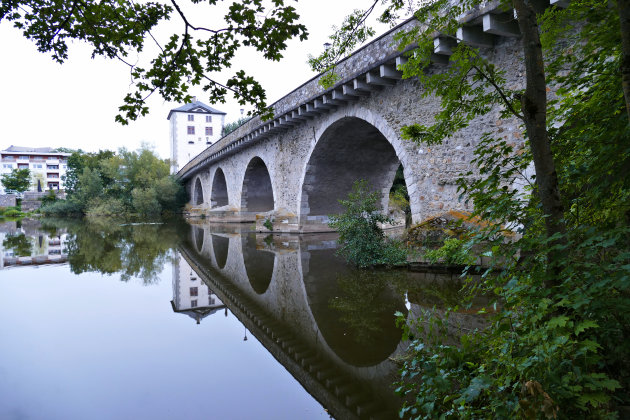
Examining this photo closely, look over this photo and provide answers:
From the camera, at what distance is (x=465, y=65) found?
2121 mm

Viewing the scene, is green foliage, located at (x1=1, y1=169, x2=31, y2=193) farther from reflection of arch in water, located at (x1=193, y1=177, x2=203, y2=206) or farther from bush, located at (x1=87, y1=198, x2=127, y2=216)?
reflection of arch in water, located at (x1=193, y1=177, x2=203, y2=206)

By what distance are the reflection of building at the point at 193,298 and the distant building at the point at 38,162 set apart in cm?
7284

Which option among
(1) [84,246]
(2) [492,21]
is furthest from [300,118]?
(1) [84,246]

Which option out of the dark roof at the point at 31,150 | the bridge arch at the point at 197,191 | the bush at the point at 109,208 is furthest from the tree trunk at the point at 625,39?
the dark roof at the point at 31,150

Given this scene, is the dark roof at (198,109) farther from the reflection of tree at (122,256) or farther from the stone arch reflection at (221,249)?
the stone arch reflection at (221,249)

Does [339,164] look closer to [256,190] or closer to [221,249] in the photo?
[221,249]

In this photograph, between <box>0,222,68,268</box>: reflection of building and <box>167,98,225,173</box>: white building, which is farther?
<box>167,98,225,173</box>: white building

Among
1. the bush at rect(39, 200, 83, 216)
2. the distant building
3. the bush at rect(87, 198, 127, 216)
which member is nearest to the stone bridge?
the bush at rect(87, 198, 127, 216)

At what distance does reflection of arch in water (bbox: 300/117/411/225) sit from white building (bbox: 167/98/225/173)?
38479 millimetres

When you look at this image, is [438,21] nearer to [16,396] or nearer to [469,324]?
[469,324]

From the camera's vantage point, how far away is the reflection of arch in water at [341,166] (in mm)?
12578

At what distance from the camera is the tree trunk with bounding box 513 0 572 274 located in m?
1.85

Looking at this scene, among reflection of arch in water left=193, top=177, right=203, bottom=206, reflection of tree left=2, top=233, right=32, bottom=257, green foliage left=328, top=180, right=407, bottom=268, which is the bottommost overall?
reflection of tree left=2, top=233, right=32, bottom=257

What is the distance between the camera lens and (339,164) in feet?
45.8
